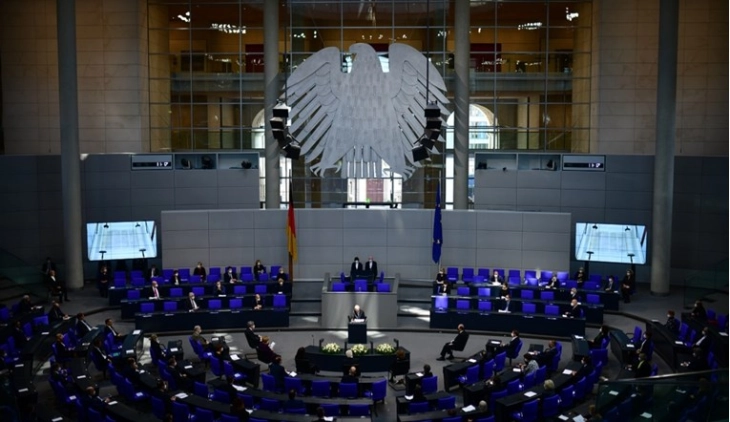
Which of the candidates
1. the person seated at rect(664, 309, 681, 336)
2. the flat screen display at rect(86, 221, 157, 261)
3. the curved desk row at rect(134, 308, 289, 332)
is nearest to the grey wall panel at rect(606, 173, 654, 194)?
the person seated at rect(664, 309, 681, 336)

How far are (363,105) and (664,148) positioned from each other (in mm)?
8949

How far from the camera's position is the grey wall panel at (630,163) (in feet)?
82.7

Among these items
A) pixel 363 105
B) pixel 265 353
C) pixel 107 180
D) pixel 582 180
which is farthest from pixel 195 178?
pixel 582 180

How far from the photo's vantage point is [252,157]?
88.1 ft

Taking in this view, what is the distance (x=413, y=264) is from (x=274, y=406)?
11.2 meters

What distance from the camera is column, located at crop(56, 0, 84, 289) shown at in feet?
76.7

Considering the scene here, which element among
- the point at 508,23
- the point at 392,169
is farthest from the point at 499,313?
the point at 508,23

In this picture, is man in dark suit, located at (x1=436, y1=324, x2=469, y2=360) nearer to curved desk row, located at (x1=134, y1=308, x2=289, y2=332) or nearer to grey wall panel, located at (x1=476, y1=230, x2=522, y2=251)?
curved desk row, located at (x1=134, y1=308, x2=289, y2=332)

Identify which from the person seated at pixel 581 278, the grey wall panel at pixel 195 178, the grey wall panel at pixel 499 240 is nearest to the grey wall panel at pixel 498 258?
the grey wall panel at pixel 499 240

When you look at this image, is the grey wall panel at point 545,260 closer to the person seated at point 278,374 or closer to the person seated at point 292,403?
the person seated at point 278,374

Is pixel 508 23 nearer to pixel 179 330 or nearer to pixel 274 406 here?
pixel 179 330

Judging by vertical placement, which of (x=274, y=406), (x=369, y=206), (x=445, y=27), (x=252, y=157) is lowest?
(x=274, y=406)

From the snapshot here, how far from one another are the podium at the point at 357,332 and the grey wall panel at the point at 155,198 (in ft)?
33.0

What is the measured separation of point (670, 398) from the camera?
8.84 m
